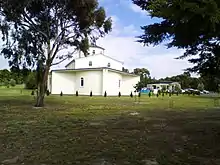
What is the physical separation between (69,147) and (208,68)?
4524 mm

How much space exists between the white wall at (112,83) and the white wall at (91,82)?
1009mm

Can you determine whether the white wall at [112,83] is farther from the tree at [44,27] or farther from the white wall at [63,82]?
the tree at [44,27]

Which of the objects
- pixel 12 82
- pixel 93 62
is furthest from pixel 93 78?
pixel 12 82

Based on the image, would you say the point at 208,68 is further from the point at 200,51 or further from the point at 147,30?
the point at 147,30

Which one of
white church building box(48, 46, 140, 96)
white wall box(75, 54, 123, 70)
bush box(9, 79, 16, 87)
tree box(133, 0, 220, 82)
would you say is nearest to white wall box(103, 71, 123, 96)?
white church building box(48, 46, 140, 96)

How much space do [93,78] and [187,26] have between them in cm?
3778

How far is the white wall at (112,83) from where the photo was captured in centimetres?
4266

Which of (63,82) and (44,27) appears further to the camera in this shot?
(63,82)

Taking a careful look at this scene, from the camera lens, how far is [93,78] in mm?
42938

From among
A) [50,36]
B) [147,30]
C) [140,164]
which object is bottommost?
[140,164]

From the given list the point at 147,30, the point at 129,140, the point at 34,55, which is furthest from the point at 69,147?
the point at 34,55

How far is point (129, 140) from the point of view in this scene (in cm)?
873

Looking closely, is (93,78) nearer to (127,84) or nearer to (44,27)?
(127,84)

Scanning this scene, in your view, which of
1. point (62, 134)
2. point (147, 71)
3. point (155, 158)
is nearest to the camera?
point (155, 158)
